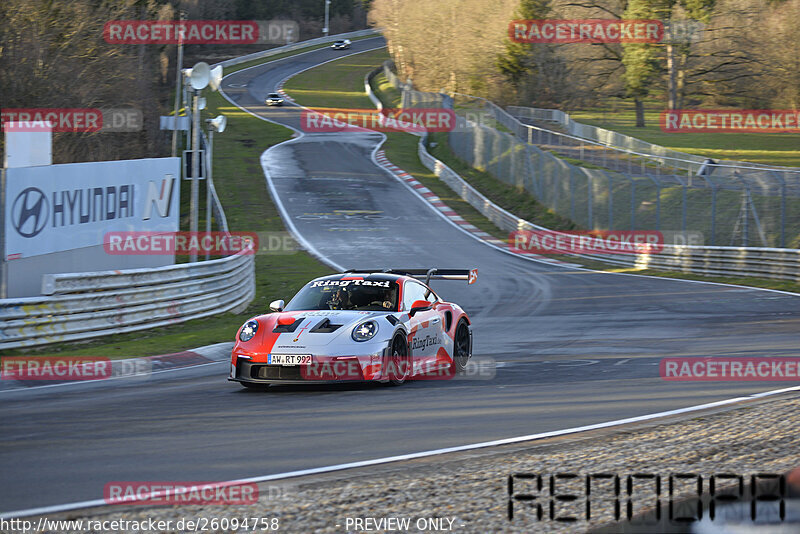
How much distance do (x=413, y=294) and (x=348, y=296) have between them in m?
0.88

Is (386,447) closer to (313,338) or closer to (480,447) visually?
(480,447)

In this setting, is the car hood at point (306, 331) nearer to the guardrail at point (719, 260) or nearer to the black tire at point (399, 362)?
the black tire at point (399, 362)

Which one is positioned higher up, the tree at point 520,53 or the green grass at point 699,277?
the tree at point 520,53

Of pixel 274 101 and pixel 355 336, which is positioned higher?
pixel 274 101

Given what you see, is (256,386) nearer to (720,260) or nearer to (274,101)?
(720,260)

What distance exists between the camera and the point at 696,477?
6.10m

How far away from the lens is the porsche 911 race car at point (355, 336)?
9875mm

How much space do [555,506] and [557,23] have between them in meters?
66.5

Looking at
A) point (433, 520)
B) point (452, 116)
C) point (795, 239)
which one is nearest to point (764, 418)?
point (433, 520)

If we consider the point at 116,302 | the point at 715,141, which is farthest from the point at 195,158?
the point at 715,141

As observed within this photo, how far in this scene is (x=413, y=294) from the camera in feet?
38.0

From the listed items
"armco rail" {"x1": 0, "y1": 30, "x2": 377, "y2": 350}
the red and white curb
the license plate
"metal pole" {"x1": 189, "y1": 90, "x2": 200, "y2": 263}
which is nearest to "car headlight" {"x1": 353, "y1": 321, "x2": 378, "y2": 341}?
the license plate

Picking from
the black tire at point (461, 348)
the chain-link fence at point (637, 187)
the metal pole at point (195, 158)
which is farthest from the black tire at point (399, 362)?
the chain-link fence at point (637, 187)

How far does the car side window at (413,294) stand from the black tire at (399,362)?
712 millimetres
